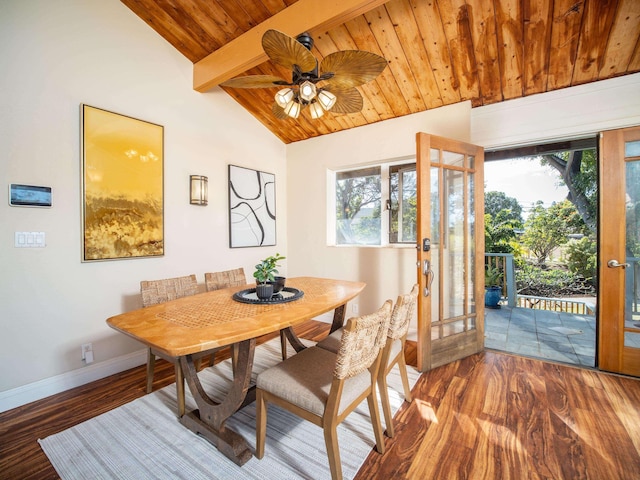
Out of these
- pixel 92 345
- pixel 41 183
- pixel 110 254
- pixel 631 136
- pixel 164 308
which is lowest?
pixel 92 345

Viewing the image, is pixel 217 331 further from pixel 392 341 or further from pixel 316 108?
pixel 316 108

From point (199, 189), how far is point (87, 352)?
5.87ft

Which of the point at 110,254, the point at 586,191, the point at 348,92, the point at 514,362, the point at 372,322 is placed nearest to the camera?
the point at 372,322

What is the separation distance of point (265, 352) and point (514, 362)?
2.41 m

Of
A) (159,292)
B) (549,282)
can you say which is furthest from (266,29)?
(549,282)

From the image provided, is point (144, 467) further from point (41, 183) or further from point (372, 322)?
point (41, 183)

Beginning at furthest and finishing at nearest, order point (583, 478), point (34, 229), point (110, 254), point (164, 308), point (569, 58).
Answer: point (110, 254), point (569, 58), point (34, 229), point (164, 308), point (583, 478)

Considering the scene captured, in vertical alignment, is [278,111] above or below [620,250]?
above

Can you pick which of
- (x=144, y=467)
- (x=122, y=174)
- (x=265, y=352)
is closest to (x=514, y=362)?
(x=265, y=352)

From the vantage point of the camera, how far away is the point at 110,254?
7.91 feet

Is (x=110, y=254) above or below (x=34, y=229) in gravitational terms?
below

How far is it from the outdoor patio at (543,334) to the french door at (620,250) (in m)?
0.30

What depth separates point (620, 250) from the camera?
2.32 metres

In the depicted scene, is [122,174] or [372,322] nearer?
[372,322]
